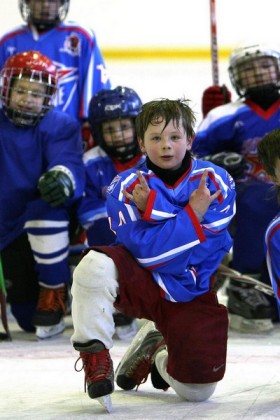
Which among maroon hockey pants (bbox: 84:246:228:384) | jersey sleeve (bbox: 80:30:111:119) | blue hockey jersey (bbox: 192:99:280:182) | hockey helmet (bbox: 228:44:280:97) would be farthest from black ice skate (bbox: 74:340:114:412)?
jersey sleeve (bbox: 80:30:111:119)

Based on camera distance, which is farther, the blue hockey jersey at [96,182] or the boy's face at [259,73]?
the boy's face at [259,73]

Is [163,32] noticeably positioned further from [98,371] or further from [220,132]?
[98,371]

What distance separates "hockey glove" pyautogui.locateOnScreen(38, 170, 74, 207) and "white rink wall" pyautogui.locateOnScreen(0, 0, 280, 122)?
2837 mm

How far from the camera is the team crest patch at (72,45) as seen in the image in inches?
153

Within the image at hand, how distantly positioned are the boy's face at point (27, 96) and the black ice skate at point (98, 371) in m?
1.30

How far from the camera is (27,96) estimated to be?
10.8ft

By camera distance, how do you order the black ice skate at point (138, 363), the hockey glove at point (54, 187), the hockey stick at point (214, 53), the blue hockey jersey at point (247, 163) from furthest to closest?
1. the hockey stick at point (214, 53)
2. the blue hockey jersey at point (247, 163)
3. the hockey glove at point (54, 187)
4. the black ice skate at point (138, 363)

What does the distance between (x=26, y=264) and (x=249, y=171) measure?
0.73m

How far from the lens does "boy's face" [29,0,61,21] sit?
12.6ft

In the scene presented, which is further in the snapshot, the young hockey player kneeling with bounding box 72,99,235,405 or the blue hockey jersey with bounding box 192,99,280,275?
the blue hockey jersey with bounding box 192,99,280,275

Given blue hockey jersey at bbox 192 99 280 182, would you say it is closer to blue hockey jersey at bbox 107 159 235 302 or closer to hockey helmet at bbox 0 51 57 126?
hockey helmet at bbox 0 51 57 126

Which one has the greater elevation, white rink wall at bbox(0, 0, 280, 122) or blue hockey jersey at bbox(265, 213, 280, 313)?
blue hockey jersey at bbox(265, 213, 280, 313)

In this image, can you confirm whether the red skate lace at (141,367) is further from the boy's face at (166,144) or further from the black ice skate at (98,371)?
the boy's face at (166,144)

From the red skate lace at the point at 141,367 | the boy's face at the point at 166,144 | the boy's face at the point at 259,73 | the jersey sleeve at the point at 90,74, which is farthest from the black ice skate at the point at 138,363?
the jersey sleeve at the point at 90,74
